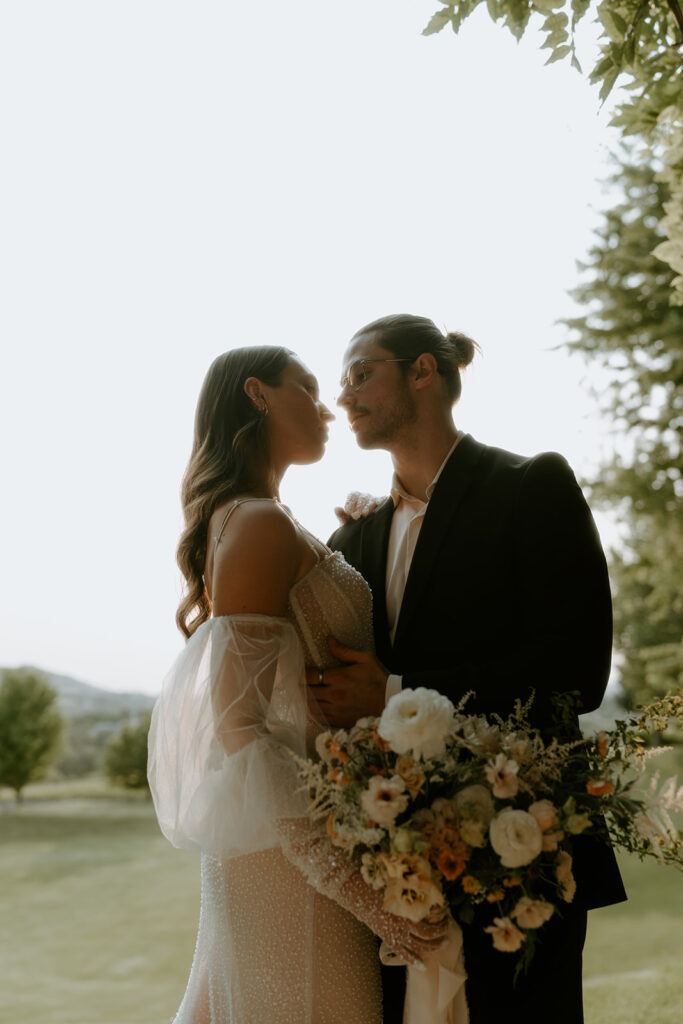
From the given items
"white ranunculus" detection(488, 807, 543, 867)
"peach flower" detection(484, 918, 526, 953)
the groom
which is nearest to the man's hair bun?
the groom

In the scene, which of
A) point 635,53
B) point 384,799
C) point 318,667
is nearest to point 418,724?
point 384,799

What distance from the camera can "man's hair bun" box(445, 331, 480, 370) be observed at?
3.23 meters

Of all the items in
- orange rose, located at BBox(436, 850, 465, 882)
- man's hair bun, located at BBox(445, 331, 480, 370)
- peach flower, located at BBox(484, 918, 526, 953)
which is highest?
man's hair bun, located at BBox(445, 331, 480, 370)

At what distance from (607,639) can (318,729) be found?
842mm

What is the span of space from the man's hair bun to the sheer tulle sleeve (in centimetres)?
140

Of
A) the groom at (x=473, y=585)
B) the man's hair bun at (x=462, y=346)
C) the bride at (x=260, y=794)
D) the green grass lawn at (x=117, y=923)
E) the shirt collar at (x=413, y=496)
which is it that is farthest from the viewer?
the green grass lawn at (x=117, y=923)

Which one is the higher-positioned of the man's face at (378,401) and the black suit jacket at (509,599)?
the man's face at (378,401)

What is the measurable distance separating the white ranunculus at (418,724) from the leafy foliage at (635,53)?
1492 millimetres

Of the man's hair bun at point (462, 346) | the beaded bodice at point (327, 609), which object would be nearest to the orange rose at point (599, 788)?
the beaded bodice at point (327, 609)

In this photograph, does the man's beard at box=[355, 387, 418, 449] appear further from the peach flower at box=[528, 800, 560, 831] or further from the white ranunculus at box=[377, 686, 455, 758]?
the peach flower at box=[528, 800, 560, 831]

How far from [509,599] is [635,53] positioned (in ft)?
4.80

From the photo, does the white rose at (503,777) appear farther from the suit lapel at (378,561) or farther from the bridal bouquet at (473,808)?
the suit lapel at (378,561)

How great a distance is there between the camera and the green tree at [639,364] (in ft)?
25.0

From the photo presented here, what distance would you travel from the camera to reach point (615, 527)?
9125mm
